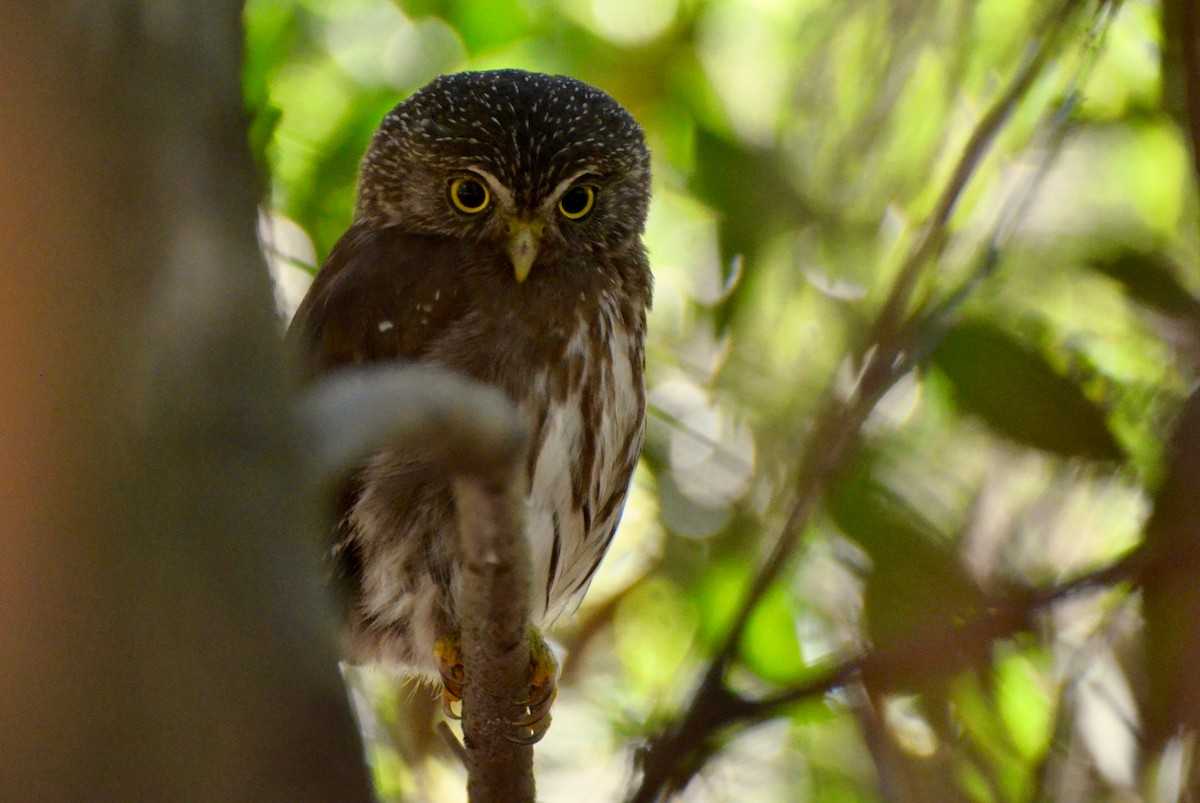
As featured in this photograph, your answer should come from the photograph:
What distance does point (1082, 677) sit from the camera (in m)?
1.88

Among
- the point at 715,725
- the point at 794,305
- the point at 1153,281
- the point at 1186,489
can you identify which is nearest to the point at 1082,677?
the point at 1186,489

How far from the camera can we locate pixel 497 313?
8.46ft

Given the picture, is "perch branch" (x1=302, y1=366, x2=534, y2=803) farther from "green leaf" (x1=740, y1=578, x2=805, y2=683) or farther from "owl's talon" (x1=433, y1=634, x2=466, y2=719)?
"green leaf" (x1=740, y1=578, x2=805, y2=683)

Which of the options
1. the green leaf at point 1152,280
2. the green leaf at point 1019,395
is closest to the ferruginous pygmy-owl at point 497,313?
the green leaf at point 1019,395

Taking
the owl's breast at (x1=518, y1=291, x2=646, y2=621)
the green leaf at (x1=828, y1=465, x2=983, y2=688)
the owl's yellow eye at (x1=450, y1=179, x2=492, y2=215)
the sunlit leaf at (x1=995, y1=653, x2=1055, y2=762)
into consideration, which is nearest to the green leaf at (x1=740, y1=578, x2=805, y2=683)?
the owl's breast at (x1=518, y1=291, x2=646, y2=621)

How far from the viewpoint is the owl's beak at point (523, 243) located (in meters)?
2.62

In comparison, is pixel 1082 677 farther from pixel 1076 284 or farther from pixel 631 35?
pixel 631 35

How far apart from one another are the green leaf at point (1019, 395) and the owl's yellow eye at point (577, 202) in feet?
3.15

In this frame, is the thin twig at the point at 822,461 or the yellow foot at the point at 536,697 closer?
the thin twig at the point at 822,461

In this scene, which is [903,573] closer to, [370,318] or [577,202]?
[370,318]

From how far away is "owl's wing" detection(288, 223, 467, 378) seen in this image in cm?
255

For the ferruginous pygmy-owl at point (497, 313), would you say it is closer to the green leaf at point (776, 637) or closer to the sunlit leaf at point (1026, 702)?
the green leaf at point (776, 637)

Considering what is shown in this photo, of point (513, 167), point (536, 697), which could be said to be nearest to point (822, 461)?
point (536, 697)

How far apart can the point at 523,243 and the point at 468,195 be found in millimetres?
224
